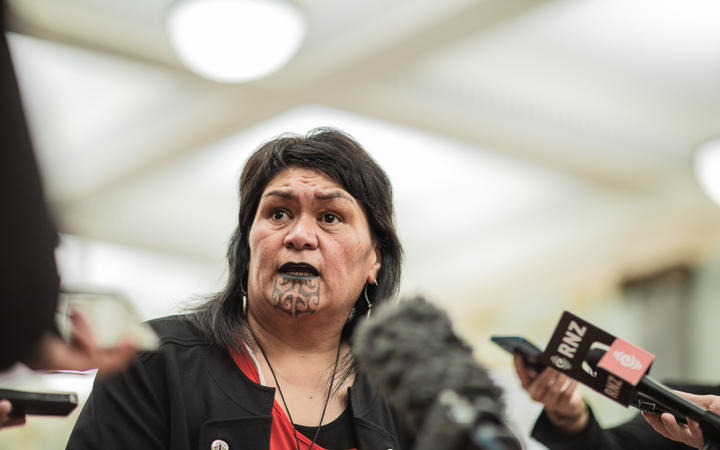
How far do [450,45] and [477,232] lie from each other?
3.57 m

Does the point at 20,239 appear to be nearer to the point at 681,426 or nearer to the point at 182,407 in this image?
the point at 182,407

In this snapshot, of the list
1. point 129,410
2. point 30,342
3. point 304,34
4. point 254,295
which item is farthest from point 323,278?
point 304,34

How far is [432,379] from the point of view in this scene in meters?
1.16

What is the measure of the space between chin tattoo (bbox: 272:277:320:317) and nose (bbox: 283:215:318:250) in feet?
0.31

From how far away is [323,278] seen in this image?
7.33ft

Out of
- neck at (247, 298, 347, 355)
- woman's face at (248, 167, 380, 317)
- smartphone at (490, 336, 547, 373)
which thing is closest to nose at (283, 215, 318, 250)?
woman's face at (248, 167, 380, 317)

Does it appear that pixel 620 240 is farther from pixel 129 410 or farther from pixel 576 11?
pixel 129 410

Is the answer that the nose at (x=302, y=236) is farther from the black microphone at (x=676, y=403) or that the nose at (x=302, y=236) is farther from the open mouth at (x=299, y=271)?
the black microphone at (x=676, y=403)

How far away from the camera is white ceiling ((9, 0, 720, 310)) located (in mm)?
4812

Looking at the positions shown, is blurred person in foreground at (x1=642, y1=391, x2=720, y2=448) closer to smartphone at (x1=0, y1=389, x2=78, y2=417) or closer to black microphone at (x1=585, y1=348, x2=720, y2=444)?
black microphone at (x1=585, y1=348, x2=720, y2=444)

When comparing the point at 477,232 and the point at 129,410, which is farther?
the point at 477,232

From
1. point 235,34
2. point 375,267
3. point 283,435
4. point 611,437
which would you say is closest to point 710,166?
point 235,34

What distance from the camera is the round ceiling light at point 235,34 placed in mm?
4398

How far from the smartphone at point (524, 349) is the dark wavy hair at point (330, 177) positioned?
2.28ft
